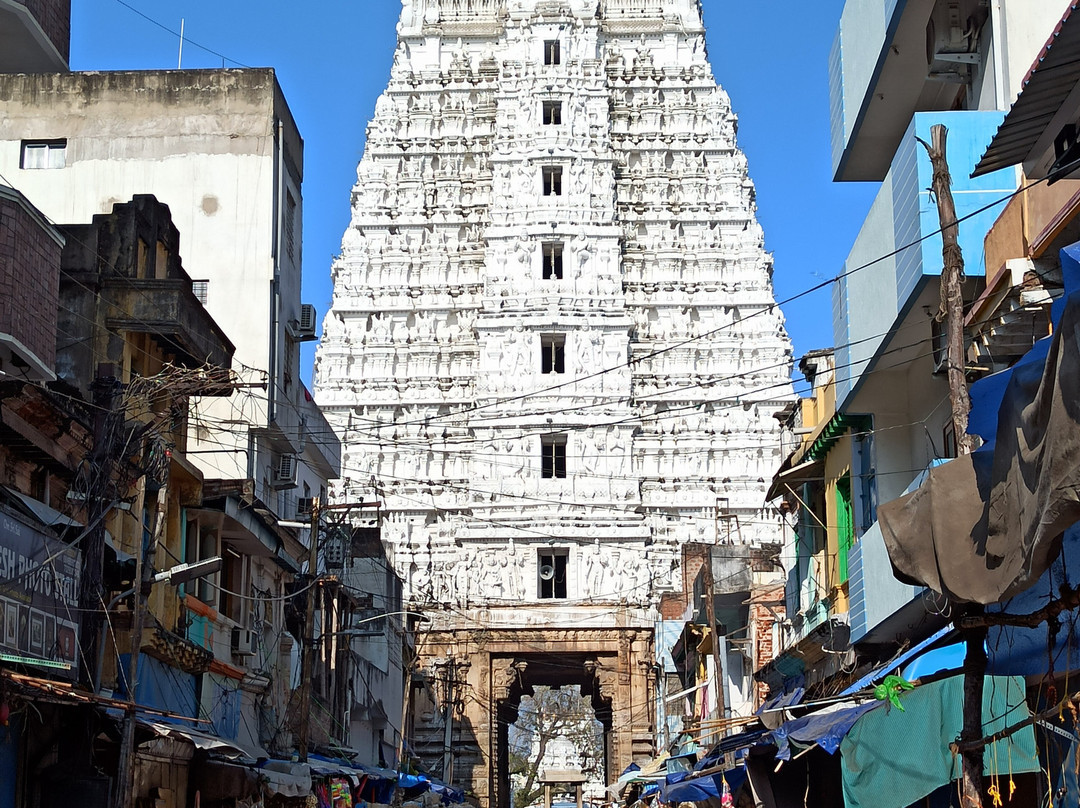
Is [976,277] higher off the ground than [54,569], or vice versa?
[976,277]

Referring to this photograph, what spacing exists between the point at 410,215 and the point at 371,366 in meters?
8.15

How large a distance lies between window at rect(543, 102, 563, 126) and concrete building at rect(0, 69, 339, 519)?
133 feet

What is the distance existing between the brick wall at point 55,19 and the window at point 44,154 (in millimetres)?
6686

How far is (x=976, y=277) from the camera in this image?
16.4 metres

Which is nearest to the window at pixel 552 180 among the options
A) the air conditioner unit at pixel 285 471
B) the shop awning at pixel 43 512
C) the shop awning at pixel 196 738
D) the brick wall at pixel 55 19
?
the air conditioner unit at pixel 285 471

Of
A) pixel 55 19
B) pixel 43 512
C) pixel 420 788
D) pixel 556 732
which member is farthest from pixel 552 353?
pixel 43 512

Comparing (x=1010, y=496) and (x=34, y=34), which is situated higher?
(x=34, y=34)

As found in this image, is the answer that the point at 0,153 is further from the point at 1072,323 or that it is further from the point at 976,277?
the point at 1072,323

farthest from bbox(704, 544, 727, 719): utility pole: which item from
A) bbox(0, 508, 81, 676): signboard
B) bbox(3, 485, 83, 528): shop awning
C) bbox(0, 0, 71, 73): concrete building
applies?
bbox(0, 0, 71, 73): concrete building

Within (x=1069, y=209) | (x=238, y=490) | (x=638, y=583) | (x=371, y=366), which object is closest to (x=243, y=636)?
(x=238, y=490)

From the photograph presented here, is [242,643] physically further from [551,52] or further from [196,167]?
[551,52]

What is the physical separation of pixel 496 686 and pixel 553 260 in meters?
22.2

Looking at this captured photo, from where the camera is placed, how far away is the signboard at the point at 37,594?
15.6 metres

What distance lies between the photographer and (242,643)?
30.1 metres
